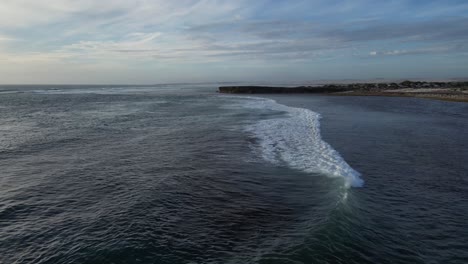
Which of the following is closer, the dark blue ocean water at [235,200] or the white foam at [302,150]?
the dark blue ocean water at [235,200]

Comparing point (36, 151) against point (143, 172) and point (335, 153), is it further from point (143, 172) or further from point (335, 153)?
point (335, 153)

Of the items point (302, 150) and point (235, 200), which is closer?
point (235, 200)

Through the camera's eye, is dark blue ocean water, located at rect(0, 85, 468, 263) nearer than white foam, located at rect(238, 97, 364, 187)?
Yes

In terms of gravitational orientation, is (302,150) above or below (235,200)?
above

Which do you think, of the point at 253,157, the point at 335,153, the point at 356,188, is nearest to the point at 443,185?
the point at 356,188
